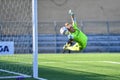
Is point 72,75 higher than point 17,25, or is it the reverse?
point 17,25

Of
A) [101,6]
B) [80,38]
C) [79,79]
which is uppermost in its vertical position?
[101,6]

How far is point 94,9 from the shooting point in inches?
1355

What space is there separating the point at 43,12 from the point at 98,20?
4143 mm

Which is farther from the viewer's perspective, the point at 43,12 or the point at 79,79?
the point at 43,12

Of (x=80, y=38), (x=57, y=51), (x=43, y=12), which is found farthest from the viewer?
(x=43, y=12)

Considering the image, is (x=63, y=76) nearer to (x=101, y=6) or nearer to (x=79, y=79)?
(x=79, y=79)

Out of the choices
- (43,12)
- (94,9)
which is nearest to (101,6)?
(94,9)

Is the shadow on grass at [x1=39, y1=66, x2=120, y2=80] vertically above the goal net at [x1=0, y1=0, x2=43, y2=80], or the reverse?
the goal net at [x1=0, y1=0, x2=43, y2=80]

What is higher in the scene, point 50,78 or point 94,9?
point 94,9

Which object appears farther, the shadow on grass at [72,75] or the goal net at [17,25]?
the goal net at [17,25]

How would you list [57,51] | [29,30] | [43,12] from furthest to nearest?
[43,12] → [57,51] → [29,30]

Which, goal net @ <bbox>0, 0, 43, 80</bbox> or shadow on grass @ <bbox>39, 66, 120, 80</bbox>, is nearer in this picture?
shadow on grass @ <bbox>39, 66, 120, 80</bbox>

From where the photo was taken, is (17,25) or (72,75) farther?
(17,25)

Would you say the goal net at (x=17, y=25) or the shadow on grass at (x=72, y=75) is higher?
the goal net at (x=17, y=25)
